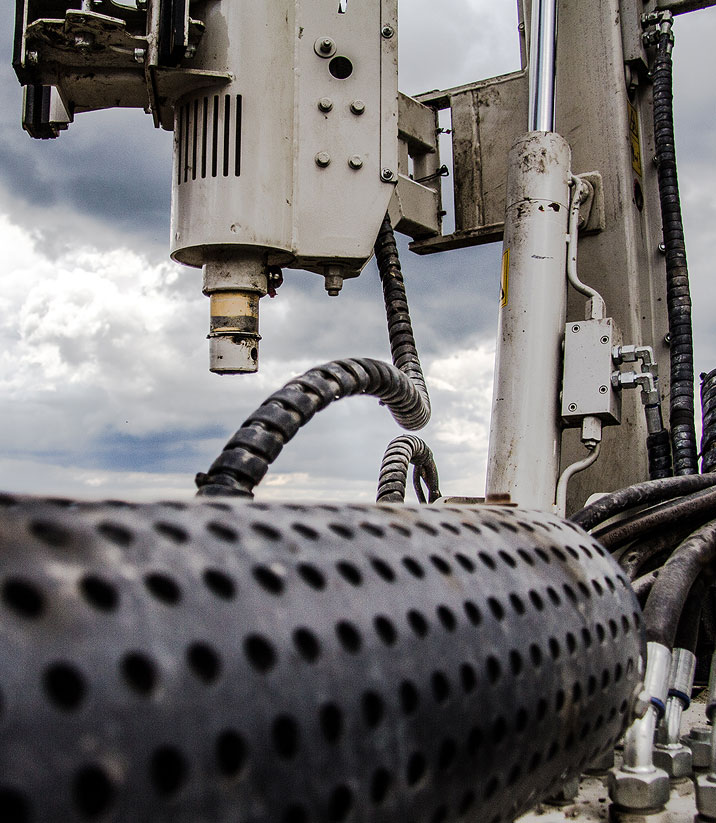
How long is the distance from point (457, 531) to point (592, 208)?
1347 mm

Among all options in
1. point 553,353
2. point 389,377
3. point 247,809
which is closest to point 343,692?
point 247,809

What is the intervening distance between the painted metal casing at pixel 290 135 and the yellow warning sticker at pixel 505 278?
0.72ft

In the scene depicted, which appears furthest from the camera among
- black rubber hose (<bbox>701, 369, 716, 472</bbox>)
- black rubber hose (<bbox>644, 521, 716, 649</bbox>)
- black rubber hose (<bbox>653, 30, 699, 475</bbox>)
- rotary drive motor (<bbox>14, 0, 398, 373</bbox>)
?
black rubber hose (<bbox>653, 30, 699, 475</bbox>)

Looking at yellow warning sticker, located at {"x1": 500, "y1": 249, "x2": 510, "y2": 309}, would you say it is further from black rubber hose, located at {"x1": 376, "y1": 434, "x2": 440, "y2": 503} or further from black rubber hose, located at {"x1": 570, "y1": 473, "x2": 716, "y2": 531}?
black rubber hose, located at {"x1": 570, "y1": 473, "x2": 716, "y2": 531}

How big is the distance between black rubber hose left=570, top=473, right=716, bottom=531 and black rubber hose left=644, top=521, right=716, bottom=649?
0.54 feet

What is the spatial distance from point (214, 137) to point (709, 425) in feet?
2.79

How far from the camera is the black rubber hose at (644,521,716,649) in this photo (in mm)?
555

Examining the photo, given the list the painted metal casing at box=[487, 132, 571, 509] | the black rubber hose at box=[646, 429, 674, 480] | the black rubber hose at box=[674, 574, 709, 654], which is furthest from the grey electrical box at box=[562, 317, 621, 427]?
the black rubber hose at box=[674, 574, 709, 654]

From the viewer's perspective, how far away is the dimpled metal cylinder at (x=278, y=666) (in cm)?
→ 19

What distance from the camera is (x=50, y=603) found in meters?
0.20

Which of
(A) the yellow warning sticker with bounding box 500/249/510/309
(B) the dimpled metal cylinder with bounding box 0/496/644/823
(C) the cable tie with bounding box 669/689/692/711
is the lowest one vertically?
(C) the cable tie with bounding box 669/689/692/711

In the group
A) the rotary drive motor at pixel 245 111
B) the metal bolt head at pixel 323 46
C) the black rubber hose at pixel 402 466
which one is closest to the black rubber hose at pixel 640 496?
the black rubber hose at pixel 402 466

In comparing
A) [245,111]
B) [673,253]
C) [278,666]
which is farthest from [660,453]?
[278,666]

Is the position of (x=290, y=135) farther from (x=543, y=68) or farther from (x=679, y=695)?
(x=679, y=695)
